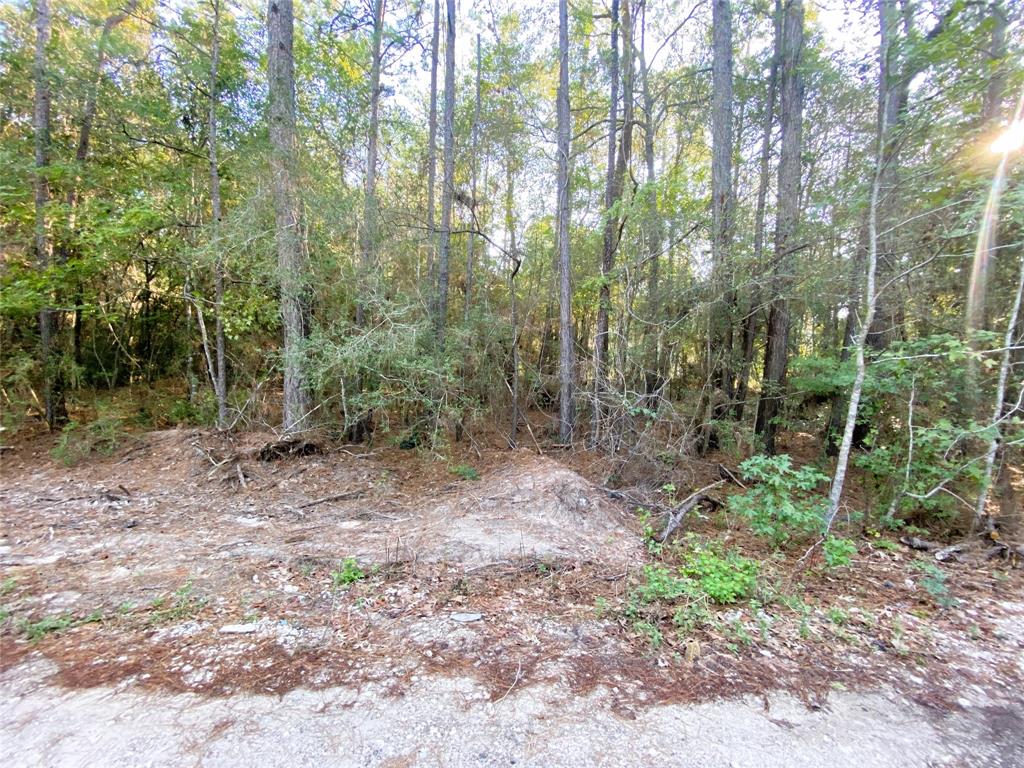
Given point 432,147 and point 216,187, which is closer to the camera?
point 216,187

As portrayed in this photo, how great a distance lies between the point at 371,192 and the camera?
7.03 m

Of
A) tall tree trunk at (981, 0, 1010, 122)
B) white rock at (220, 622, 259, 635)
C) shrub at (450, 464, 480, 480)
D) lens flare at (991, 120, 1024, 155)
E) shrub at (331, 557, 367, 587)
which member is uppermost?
tall tree trunk at (981, 0, 1010, 122)

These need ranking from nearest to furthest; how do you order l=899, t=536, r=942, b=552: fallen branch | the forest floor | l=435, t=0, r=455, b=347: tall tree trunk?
→ the forest floor < l=899, t=536, r=942, b=552: fallen branch < l=435, t=0, r=455, b=347: tall tree trunk

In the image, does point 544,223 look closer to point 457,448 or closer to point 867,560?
point 457,448

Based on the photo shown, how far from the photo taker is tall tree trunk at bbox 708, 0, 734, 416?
6.04 m

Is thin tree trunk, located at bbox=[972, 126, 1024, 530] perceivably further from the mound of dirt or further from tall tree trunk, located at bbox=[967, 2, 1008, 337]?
the mound of dirt

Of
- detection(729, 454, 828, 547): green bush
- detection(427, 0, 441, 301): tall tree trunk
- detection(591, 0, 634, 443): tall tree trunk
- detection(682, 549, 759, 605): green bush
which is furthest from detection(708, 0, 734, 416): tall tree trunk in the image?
detection(427, 0, 441, 301): tall tree trunk

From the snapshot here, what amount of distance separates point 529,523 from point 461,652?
2073 millimetres

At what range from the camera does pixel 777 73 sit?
8.23 meters

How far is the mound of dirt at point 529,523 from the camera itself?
376 centimetres

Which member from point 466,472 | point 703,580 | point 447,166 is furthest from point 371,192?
point 703,580

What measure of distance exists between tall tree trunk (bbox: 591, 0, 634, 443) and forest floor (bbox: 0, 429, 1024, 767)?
3.04 m

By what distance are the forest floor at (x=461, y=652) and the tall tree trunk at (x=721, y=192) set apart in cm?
348

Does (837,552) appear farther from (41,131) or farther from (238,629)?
(41,131)
